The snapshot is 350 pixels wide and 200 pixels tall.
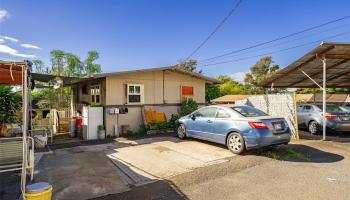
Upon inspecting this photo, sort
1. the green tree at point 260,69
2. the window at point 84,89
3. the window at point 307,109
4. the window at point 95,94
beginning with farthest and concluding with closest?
the green tree at point 260,69 → the window at point 84,89 → the window at point 95,94 → the window at point 307,109

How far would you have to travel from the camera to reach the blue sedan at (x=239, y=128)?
6398 millimetres

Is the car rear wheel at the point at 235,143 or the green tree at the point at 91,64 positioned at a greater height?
the green tree at the point at 91,64

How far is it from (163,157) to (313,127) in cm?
824

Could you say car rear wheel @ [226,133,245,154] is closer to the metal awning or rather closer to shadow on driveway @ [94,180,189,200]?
shadow on driveway @ [94,180,189,200]

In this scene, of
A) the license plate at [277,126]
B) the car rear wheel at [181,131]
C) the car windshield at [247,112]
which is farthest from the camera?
the car rear wheel at [181,131]

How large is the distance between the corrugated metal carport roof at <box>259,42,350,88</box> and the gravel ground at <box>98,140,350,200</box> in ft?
15.2

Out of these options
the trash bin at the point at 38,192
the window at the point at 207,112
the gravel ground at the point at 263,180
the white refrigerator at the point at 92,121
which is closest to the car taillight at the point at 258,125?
the gravel ground at the point at 263,180

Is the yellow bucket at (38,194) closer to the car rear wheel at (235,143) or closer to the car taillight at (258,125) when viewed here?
the car rear wheel at (235,143)

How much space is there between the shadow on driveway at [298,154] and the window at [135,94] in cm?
670

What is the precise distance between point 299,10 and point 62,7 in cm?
1234

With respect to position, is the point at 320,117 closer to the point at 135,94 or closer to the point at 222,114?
the point at 222,114

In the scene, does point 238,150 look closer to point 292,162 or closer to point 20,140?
point 292,162

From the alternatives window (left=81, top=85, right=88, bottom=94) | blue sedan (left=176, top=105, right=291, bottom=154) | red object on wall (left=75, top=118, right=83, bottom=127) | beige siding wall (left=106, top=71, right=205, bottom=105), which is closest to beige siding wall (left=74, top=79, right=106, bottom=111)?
window (left=81, top=85, right=88, bottom=94)

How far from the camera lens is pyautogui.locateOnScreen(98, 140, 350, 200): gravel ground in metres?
4.05
